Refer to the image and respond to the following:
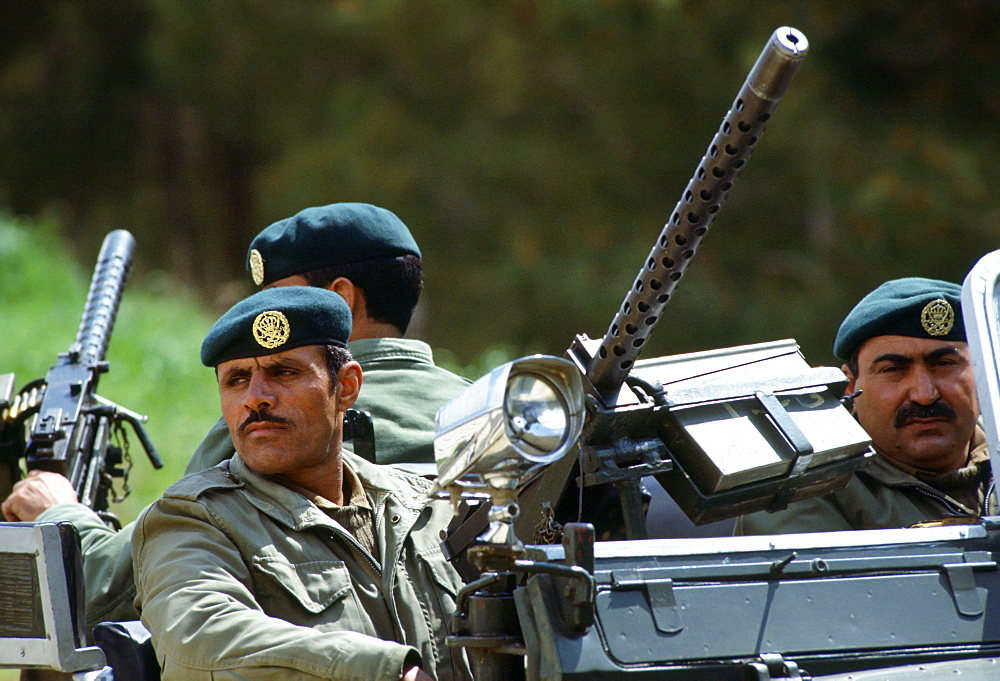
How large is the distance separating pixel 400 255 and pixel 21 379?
5302 mm

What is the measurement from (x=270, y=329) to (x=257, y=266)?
118cm

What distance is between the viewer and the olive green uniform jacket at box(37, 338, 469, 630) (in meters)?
3.61

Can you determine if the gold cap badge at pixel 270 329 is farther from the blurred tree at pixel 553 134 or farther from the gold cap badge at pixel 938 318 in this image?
the blurred tree at pixel 553 134

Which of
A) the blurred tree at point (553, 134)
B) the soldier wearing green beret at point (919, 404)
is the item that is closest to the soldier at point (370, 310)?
the soldier wearing green beret at point (919, 404)

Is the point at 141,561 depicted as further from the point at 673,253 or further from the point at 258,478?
the point at 673,253

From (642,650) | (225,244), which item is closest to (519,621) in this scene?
(642,650)

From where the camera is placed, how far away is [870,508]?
379cm

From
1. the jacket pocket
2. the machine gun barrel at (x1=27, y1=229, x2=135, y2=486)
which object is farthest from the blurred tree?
the jacket pocket

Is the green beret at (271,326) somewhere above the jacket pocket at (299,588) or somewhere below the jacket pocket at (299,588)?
above

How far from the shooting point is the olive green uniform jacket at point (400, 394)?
4.02 meters

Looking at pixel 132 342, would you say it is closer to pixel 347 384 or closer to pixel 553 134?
pixel 553 134

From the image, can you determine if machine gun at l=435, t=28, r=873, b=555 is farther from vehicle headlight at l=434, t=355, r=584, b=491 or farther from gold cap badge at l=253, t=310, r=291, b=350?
gold cap badge at l=253, t=310, r=291, b=350

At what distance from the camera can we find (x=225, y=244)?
1611 centimetres

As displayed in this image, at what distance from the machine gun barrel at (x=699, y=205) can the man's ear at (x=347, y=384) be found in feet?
2.46
